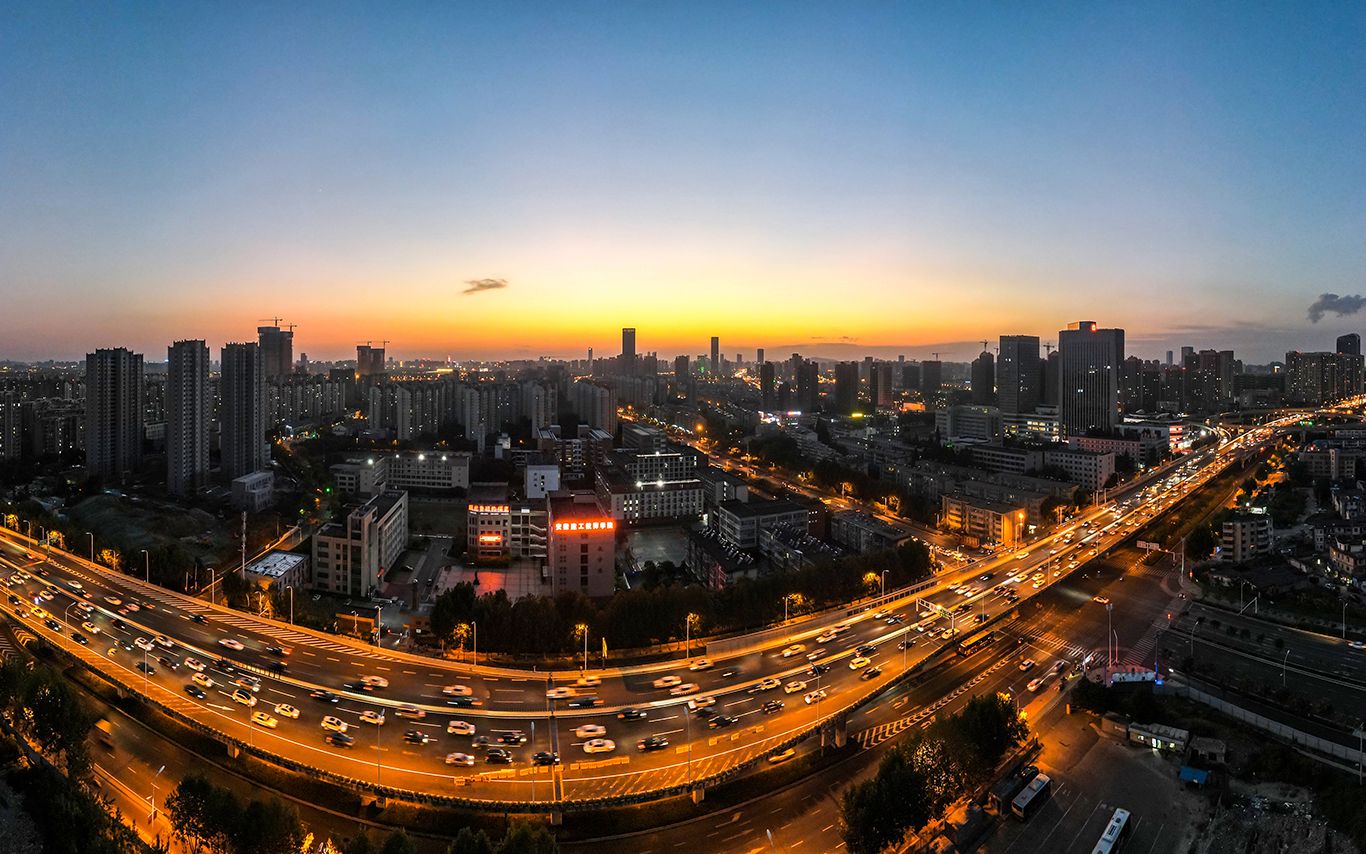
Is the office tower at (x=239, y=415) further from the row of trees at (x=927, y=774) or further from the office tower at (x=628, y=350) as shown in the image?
the office tower at (x=628, y=350)

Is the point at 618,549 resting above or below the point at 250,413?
below

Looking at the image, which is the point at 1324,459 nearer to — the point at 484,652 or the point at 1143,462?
the point at 1143,462

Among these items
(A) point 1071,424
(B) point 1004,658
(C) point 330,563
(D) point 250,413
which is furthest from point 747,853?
(A) point 1071,424

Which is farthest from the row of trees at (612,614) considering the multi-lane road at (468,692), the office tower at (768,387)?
the office tower at (768,387)

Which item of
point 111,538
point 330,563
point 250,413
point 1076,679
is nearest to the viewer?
point 1076,679

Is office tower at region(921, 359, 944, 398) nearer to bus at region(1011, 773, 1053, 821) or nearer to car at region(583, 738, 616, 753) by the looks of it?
bus at region(1011, 773, 1053, 821)

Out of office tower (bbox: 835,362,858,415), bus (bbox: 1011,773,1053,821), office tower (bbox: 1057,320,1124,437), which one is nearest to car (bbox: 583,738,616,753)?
bus (bbox: 1011,773,1053,821)
